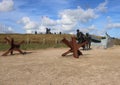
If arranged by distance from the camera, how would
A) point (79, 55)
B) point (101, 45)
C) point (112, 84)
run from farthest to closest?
1. point (101, 45)
2. point (79, 55)
3. point (112, 84)

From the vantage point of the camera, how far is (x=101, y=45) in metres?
33.3

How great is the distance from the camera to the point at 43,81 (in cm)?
1021

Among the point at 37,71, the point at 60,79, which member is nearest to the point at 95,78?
the point at 60,79

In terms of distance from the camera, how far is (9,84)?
32.4 feet

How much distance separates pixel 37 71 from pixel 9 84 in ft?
8.55

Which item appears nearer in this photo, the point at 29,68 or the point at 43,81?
the point at 43,81

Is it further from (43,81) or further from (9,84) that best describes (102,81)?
(9,84)

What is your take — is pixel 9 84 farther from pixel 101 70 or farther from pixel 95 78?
pixel 101 70

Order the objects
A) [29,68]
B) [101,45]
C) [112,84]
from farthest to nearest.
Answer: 1. [101,45]
2. [29,68]
3. [112,84]

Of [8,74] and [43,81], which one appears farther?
[8,74]

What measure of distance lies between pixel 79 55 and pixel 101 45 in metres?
14.2

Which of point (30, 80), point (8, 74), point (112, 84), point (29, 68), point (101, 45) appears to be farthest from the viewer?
point (101, 45)

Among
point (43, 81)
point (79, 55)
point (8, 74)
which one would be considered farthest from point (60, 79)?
point (79, 55)

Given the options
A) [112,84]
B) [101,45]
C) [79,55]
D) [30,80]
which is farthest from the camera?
[101,45]
